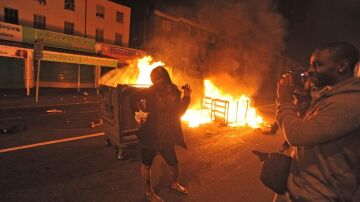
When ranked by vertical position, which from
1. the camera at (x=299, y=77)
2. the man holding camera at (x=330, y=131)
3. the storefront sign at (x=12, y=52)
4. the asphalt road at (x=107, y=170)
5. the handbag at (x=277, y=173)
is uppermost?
the storefront sign at (x=12, y=52)

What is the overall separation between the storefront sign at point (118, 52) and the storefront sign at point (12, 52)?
668 centimetres

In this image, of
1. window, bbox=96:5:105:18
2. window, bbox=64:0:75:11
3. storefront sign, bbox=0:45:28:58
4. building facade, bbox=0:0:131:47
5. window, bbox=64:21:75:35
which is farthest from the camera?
window, bbox=96:5:105:18

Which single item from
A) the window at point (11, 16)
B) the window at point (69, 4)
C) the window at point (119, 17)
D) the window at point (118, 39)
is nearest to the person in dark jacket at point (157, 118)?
the window at point (11, 16)

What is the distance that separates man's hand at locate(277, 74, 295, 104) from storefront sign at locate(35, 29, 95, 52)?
20.0 metres

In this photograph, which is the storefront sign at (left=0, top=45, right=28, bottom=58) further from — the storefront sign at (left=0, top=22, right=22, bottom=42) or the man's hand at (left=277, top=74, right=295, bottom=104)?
the man's hand at (left=277, top=74, right=295, bottom=104)

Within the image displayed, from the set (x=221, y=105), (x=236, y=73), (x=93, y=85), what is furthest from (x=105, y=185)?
(x=236, y=73)

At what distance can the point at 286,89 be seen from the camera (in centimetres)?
189

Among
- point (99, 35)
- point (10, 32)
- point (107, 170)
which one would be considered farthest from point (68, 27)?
point (107, 170)

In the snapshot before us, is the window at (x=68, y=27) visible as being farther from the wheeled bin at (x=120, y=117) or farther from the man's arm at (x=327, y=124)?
the man's arm at (x=327, y=124)

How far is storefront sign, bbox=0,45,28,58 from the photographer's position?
48.7 feet

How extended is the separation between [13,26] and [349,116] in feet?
66.6

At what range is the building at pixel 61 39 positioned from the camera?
17.1 meters

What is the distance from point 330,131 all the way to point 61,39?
20988 mm

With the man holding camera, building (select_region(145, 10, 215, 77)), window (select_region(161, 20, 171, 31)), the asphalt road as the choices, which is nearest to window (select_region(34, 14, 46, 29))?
building (select_region(145, 10, 215, 77))
